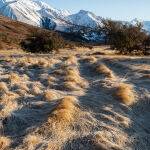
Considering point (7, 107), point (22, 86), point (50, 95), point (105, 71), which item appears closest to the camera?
point (7, 107)

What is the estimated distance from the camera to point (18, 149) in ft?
47.5

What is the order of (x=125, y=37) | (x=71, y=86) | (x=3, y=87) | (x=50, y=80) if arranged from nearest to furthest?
(x=3, y=87)
(x=71, y=86)
(x=50, y=80)
(x=125, y=37)

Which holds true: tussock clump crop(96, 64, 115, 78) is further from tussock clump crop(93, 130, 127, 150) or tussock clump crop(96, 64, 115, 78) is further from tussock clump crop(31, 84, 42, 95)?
tussock clump crop(93, 130, 127, 150)

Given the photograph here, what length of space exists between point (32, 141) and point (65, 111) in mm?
2827

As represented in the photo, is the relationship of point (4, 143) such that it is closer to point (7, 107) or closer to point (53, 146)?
point (53, 146)

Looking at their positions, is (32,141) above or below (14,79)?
below

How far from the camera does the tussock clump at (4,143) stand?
14.7 metres

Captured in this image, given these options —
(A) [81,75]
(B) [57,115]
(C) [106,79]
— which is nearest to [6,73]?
(A) [81,75]

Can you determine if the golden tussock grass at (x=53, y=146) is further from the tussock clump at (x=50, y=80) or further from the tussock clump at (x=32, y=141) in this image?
the tussock clump at (x=50, y=80)

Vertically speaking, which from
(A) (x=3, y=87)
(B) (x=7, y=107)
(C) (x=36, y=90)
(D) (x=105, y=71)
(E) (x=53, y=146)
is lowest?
(E) (x=53, y=146)

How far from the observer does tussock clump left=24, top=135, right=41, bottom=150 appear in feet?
48.3

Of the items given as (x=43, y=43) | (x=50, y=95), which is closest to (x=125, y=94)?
(x=50, y=95)

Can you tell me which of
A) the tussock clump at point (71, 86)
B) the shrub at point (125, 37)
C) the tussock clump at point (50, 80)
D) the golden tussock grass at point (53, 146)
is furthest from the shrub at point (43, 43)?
the golden tussock grass at point (53, 146)

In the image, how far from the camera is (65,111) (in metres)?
17.4
